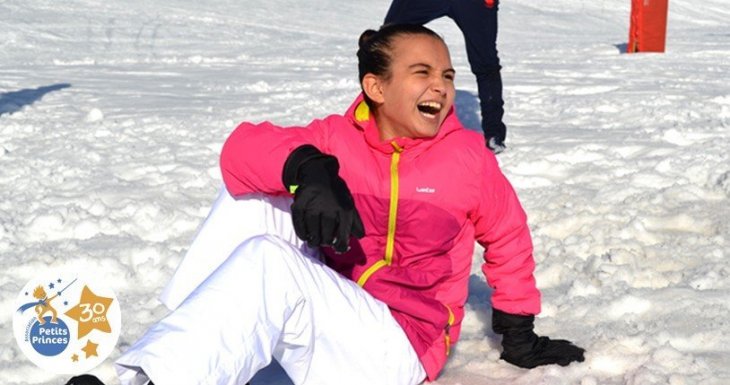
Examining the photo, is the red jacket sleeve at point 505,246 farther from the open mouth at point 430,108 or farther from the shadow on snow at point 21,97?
the shadow on snow at point 21,97

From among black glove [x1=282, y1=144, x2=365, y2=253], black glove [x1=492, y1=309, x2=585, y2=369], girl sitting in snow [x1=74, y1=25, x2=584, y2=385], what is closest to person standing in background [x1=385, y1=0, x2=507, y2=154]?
girl sitting in snow [x1=74, y1=25, x2=584, y2=385]

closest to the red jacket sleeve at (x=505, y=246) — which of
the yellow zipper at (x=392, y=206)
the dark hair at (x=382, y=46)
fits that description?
the yellow zipper at (x=392, y=206)

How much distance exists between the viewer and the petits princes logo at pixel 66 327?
8.89 ft

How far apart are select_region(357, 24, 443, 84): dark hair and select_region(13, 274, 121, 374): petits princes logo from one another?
1.04 m

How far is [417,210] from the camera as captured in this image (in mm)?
2508

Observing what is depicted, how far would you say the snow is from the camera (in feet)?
9.44

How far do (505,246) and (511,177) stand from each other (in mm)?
2500

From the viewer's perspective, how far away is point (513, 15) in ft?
68.5

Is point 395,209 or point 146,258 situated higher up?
point 395,209

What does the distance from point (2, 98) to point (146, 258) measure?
199 inches

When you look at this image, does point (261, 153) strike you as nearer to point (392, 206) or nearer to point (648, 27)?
point (392, 206)

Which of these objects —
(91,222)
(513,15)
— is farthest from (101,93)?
(513,15)

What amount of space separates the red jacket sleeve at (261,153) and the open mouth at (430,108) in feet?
0.85

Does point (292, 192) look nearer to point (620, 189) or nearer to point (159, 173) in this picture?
point (620, 189)
